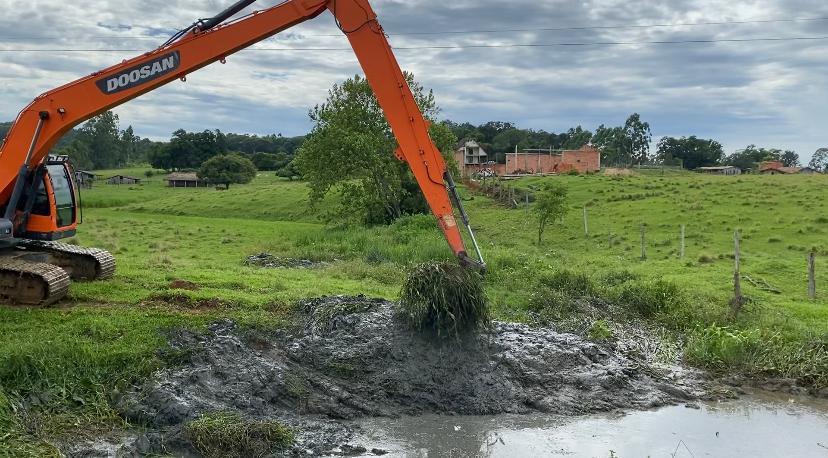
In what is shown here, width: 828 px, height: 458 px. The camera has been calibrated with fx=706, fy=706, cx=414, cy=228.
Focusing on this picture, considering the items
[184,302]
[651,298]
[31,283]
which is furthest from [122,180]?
[651,298]

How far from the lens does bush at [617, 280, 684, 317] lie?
1432 cm

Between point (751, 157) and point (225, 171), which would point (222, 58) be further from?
point (751, 157)

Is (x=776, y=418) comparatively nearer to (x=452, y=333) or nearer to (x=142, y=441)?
(x=452, y=333)

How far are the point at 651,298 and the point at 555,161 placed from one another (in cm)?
5425

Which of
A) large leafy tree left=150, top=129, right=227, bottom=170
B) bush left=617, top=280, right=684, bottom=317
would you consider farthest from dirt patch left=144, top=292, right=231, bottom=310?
large leafy tree left=150, top=129, right=227, bottom=170

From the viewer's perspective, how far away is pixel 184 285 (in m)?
14.0

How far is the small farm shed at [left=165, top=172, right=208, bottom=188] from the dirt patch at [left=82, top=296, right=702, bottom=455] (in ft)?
216

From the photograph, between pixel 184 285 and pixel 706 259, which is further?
pixel 706 259

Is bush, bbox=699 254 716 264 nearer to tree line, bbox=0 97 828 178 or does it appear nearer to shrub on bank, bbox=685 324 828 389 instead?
shrub on bank, bbox=685 324 828 389

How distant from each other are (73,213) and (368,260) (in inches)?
343

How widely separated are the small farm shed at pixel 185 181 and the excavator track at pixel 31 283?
206 ft

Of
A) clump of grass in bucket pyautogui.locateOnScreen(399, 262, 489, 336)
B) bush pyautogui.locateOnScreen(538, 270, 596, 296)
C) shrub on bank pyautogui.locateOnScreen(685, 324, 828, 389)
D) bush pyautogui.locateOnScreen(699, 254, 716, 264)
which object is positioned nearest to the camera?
clump of grass in bucket pyautogui.locateOnScreen(399, 262, 489, 336)

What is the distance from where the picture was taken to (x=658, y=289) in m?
14.6

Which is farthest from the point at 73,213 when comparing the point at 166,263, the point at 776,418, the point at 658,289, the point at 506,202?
the point at 506,202
